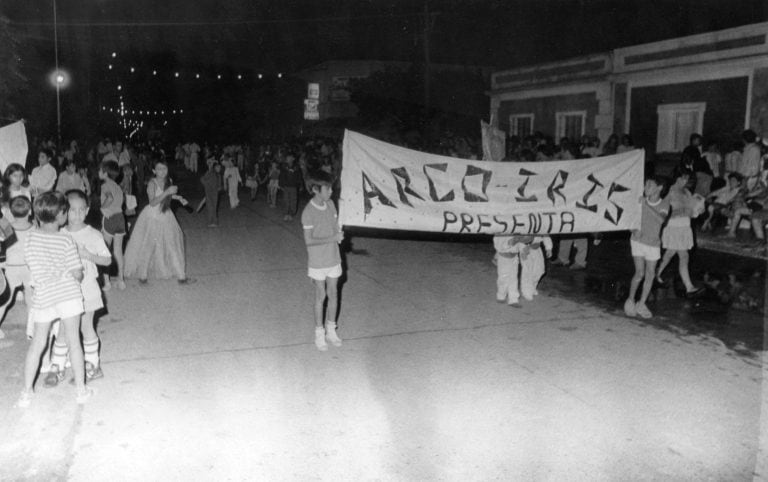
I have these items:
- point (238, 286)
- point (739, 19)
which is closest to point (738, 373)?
point (238, 286)

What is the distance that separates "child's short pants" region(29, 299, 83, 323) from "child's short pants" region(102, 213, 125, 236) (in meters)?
4.24

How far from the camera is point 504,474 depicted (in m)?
4.34

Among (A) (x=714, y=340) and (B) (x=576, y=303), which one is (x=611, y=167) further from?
(A) (x=714, y=340)

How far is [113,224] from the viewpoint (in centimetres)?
937

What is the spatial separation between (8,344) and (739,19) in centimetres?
1867

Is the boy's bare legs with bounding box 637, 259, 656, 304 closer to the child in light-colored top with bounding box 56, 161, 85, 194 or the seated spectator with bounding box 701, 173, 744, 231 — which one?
the seated spectator with bounding box 701, 173, 744, 231

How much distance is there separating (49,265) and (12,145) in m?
4.08

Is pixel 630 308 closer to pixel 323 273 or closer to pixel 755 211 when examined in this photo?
pixel 323 273

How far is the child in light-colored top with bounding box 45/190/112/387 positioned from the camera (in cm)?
575

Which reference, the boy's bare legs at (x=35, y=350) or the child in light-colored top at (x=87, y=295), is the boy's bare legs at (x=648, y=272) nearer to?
the child in light-colored top at (x=87, y=295)

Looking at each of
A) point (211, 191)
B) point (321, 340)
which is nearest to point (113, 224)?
point (321, 340)

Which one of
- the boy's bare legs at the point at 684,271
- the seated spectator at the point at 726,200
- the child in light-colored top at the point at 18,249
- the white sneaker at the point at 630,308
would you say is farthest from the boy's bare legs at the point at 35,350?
the seated spectator at the point at 726,200

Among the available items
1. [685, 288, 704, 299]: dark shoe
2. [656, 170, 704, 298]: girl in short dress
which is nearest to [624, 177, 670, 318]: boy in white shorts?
[656, 170, 704, 298]: girl in short dress

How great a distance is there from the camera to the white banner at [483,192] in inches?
297
